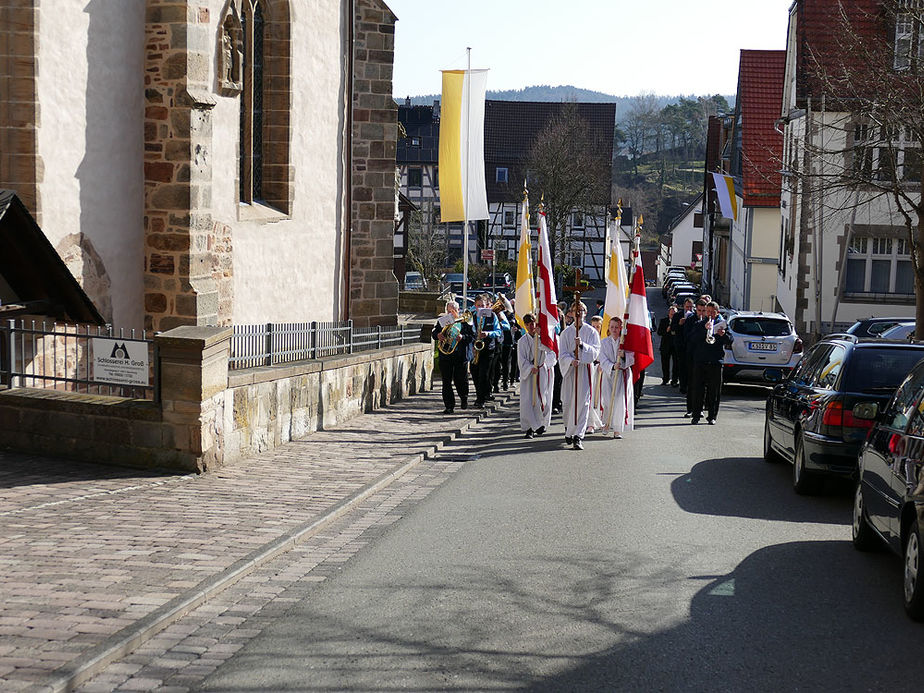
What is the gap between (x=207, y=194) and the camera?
1559cm

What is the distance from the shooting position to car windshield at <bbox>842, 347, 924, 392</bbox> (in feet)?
35.3

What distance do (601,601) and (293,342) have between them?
8614 millimetres

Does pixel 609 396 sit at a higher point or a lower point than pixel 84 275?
lower

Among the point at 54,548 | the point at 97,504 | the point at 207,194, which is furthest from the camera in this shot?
the point at 207,194

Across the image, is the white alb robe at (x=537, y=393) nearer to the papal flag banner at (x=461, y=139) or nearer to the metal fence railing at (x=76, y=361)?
the metal fence railing at (x=76, y=361)

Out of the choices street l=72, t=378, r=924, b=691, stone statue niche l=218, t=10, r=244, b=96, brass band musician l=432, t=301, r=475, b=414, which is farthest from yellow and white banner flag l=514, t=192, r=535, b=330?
street l=72, t=378, r=924, b=691

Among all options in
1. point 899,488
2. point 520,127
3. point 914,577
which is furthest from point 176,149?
point 520,127

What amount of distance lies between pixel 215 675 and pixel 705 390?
13428 millimetres

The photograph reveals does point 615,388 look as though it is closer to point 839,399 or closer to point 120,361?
point 839,399

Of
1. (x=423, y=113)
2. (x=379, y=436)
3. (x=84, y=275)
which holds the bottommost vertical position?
(x=379, y=436)

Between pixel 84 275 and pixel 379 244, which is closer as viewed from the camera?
pixel 84 275

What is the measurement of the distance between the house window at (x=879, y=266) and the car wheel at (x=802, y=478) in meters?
25.6

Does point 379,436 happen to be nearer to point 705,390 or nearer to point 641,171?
point 705,390

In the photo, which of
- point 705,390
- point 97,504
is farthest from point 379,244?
point 97,504
